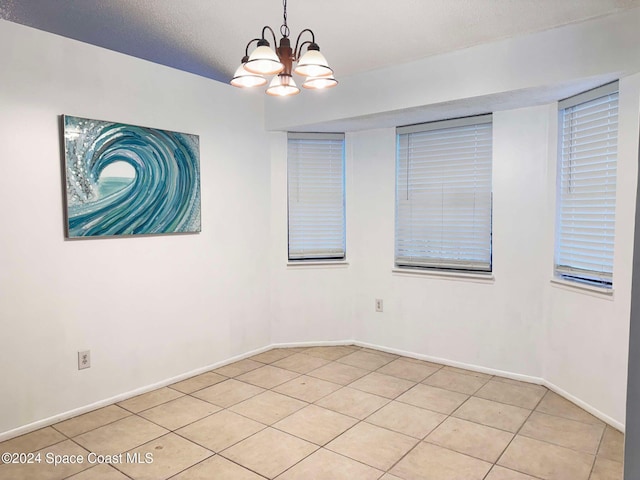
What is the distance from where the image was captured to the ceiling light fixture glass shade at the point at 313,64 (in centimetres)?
212

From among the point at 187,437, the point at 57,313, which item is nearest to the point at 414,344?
the point at 187,437

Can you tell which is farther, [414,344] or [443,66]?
[414,344]

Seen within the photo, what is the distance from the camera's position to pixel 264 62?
6.84ft

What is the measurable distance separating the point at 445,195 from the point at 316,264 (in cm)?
140

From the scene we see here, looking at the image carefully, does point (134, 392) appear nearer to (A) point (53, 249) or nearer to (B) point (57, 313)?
(B) point (57, 313)

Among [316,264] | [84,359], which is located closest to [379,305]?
[316,264]

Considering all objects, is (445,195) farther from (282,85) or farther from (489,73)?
(282,85)

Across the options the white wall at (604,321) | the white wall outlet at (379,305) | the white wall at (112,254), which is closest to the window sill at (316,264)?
the white wall at (112,254)

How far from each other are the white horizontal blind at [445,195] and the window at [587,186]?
1.93ft

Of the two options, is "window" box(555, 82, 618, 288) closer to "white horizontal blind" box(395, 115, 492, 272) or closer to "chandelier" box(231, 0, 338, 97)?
"white horizontal blind" box(395, 115, 492, 272)

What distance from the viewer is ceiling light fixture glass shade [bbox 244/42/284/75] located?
2.05 m

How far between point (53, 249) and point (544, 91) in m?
3.38

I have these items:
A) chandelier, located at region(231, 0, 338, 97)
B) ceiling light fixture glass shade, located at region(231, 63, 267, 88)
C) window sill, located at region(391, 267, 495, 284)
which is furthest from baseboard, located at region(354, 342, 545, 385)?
ceiling light fixture glass shade, located at region(231, 63, 267, 88)

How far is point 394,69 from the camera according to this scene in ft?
11.8
